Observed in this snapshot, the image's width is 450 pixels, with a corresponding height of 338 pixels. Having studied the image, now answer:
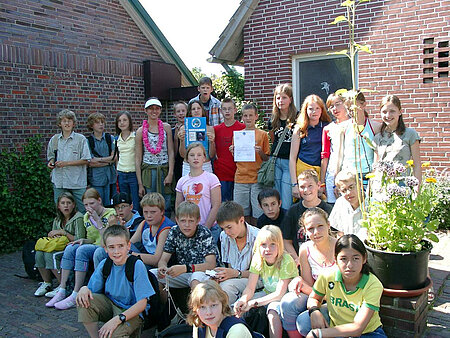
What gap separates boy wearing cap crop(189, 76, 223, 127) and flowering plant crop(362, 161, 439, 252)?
323 cm

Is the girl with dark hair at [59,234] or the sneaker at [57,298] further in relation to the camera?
the girl with dark hair at [59,234]

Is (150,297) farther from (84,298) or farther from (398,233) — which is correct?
(398,233)

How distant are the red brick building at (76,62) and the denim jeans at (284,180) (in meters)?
5.13

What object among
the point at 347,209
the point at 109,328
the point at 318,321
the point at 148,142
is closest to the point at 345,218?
the point at 347,209

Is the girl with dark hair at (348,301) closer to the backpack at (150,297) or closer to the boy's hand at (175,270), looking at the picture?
the boy's hand at (175,270)

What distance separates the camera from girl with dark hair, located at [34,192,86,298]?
17.0 ft

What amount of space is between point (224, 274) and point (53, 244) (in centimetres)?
256

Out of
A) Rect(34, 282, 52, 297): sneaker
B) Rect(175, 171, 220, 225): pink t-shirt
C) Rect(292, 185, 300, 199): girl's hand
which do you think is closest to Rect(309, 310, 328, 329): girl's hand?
Rect(292, 185, 300, 199): girl's hand

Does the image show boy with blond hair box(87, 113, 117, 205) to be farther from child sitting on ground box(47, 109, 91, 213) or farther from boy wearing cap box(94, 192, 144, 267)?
boy wearing cap box(94, 192, 144, 267)

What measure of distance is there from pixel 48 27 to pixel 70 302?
5953mm

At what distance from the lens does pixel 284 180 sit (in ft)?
16.8

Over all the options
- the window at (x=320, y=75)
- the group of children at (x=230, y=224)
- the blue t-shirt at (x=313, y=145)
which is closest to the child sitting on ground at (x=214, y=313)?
the group of children at (x=230, y=224)

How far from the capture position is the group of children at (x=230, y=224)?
3152 mm

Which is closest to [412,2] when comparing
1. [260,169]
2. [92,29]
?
[260,169]
